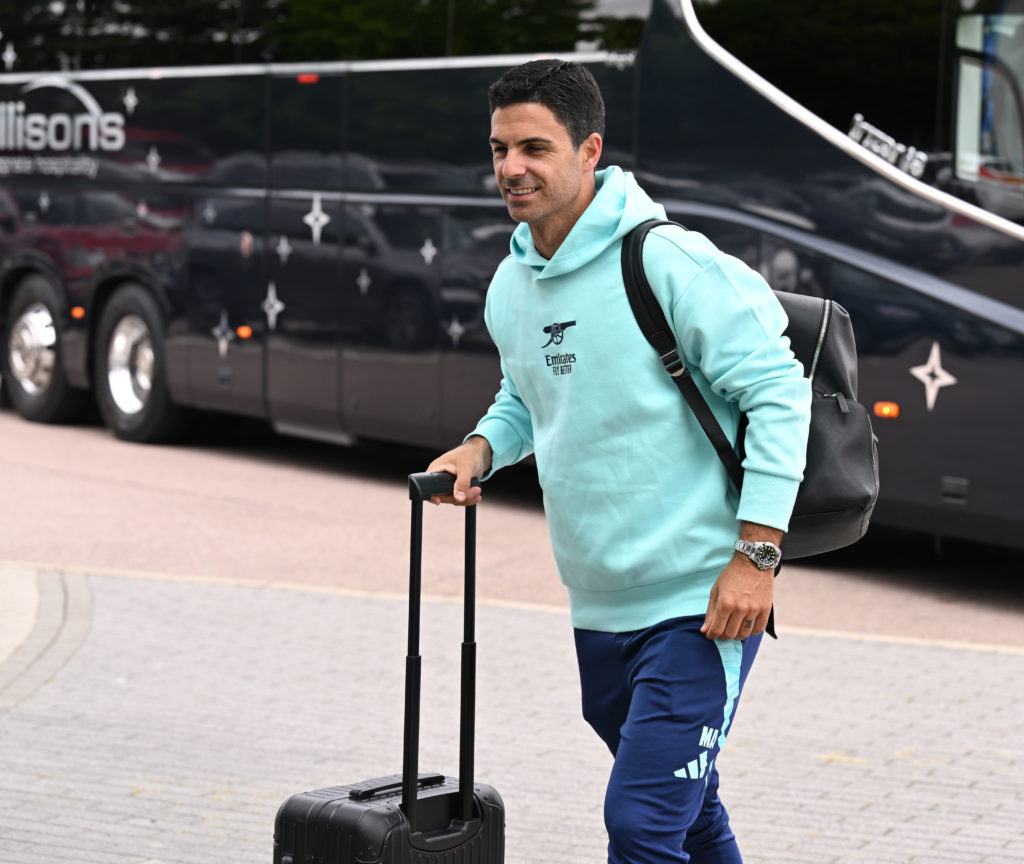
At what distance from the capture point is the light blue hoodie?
3.47m

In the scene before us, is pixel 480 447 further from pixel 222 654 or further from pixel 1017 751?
pixel 222 654

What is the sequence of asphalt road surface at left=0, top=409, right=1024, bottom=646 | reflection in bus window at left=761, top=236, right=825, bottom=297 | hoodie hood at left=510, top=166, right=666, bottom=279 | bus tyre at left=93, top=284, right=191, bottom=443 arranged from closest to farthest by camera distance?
hoodie hood at left=510, top=166, right=666, bottom=279
asphalt road surface at left=0, top=409, right=1024, bottom=646
reflection in bus window at left=761, top=236, right=825, bottom=297
bus tyre at left=93, top=284, right=191, bottom=443

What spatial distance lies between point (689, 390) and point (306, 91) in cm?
949

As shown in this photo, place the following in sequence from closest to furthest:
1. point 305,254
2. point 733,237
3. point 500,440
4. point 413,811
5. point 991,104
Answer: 1. point 413,811
2. point 500,440
3. point 991,104
4. point 733,237
5. point 305,254

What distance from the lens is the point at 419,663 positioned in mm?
3652

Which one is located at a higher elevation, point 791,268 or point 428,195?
point 428,195

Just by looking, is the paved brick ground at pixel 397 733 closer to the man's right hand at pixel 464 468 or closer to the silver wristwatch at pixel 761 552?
the man's right hand at pixel 464 468

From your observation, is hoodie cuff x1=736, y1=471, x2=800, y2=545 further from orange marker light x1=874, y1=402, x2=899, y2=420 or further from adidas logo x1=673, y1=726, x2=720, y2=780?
orange marker light x1=874, y1=402, x2=899, y2=420

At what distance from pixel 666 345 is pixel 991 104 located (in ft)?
20.1

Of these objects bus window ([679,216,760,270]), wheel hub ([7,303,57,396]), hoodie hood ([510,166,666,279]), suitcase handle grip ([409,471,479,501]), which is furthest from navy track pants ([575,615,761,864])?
wheel hub ([7,303,57,396])

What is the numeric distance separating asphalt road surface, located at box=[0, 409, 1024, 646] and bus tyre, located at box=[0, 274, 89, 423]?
55.6 inches

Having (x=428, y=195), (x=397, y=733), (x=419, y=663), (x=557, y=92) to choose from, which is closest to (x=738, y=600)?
(x=419, y=663)

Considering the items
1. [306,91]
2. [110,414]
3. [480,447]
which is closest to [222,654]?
[480,447]

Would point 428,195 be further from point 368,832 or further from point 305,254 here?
point 368,832
